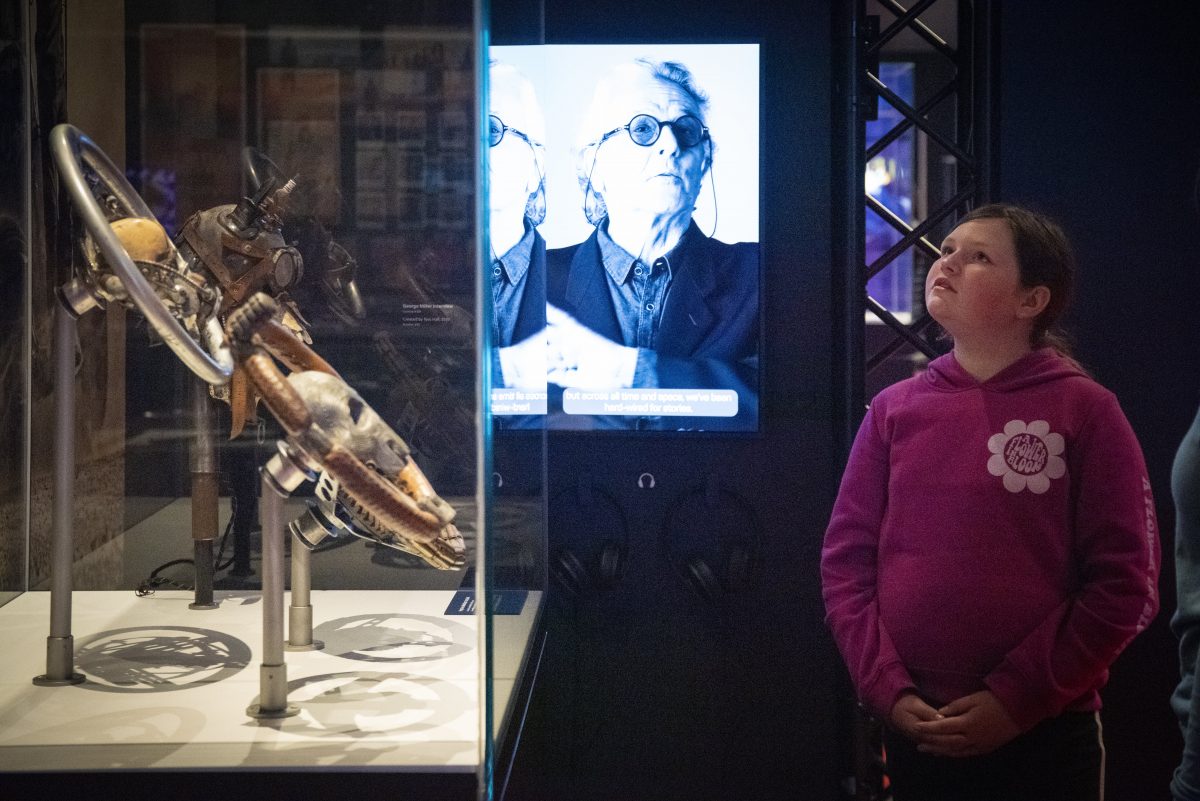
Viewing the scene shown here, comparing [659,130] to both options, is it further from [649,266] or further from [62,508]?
[62,508]

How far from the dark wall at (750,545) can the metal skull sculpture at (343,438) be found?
219cm

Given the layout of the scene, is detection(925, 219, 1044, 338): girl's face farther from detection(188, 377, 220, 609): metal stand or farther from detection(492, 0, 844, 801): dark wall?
detection(492, 0, 844, 801): dark wall

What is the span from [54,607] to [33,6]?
0.88 meters

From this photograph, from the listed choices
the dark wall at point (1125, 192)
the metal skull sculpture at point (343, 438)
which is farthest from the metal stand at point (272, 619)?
the dark wall at point (1125, 192)

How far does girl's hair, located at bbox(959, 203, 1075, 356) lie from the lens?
1.97 metres

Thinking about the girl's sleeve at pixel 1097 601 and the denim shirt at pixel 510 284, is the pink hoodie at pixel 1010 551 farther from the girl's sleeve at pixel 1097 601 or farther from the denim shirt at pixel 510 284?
the denim shirt at pixel 510 284

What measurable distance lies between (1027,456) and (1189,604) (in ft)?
1.64

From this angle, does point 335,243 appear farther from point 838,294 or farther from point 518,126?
point 838,294

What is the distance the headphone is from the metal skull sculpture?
2.15 metres

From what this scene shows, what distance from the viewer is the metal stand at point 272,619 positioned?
1.47 meters

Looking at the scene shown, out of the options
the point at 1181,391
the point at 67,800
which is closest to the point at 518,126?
the point at 67,800

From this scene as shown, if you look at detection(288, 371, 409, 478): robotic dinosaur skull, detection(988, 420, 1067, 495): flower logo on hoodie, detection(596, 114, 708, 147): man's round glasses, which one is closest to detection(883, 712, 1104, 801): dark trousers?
detection(988, 420, 1067, 495): flower logo on hoodie

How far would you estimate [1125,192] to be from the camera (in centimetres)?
340

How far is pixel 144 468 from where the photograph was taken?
6.10 ft
